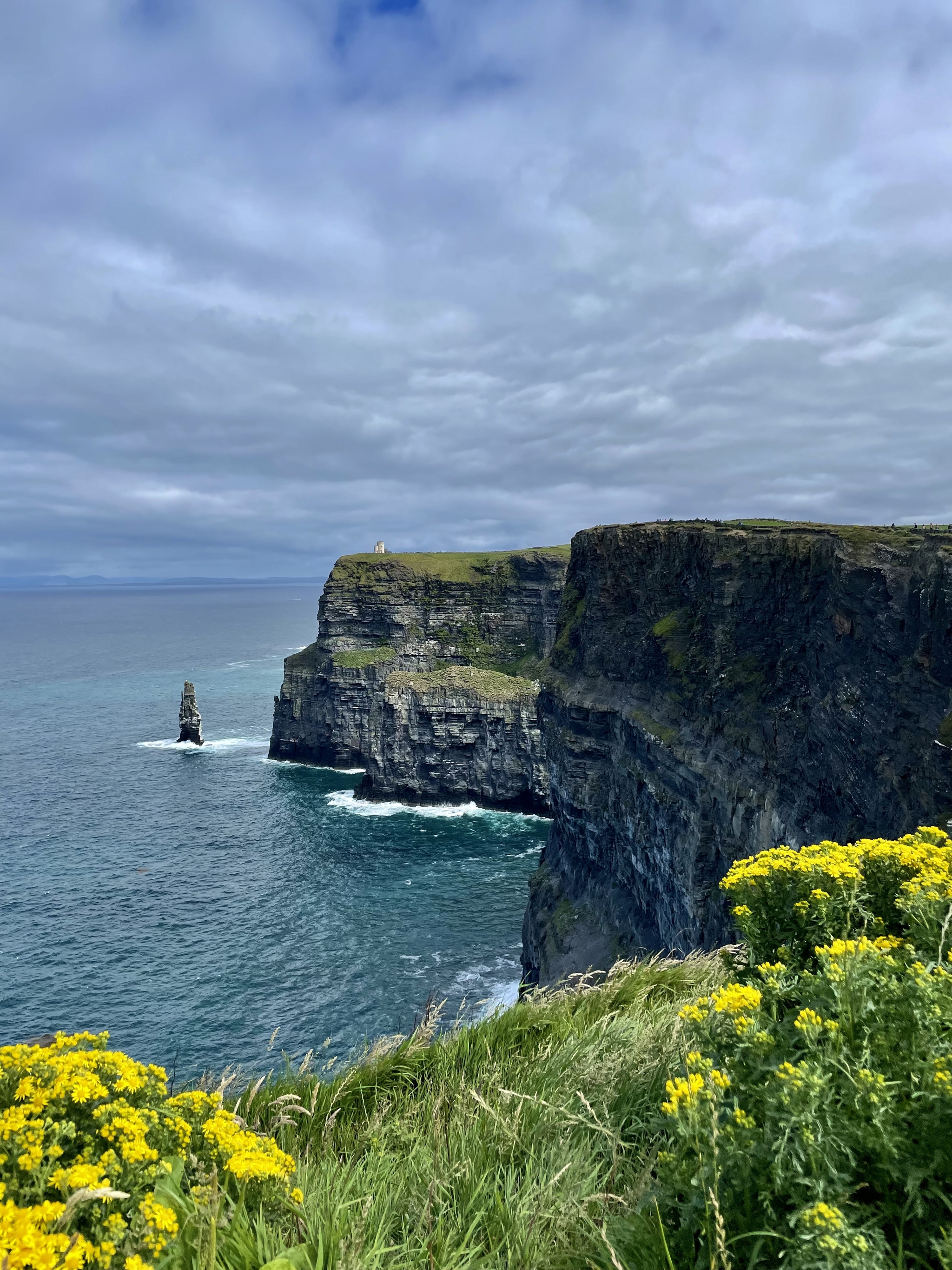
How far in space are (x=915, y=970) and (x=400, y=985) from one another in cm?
5001

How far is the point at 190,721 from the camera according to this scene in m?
116

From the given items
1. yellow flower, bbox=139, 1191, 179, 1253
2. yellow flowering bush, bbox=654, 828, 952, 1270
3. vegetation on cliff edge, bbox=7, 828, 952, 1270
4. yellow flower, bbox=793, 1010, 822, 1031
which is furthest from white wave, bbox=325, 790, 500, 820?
yellow flower, bbox=139, 1191, 179, 1253

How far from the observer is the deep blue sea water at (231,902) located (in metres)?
44.6

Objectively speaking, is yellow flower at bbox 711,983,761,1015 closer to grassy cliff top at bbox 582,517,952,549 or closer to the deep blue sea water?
the deep blue sea water

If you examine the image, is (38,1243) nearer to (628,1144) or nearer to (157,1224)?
(157,1224)

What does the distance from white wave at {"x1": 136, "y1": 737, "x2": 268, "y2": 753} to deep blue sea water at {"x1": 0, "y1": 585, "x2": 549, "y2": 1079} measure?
58.0 inches

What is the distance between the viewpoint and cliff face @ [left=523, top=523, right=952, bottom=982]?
27.2m

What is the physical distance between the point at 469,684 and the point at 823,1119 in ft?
321

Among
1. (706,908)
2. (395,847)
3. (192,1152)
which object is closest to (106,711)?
(395,847)

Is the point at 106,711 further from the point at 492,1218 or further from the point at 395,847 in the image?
the point at 492,1218

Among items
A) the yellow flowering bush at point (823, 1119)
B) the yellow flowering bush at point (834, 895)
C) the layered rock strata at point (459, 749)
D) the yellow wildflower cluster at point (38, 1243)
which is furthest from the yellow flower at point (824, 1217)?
the layered rock strata at point (459, 749)

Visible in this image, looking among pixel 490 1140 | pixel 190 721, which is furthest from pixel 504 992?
pixel 190 721

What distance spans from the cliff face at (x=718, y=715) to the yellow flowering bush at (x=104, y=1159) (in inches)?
954

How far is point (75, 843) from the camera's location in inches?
2889
